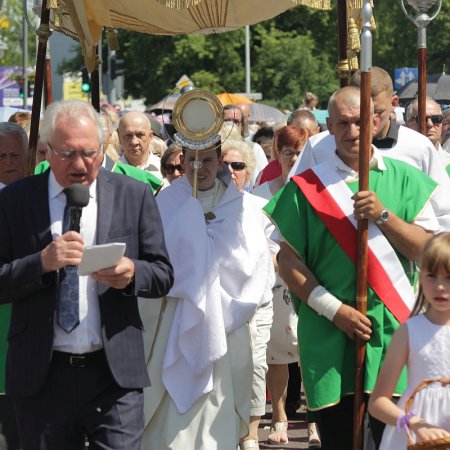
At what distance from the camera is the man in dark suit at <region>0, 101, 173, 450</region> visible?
16.1ft

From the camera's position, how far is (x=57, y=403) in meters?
4.96

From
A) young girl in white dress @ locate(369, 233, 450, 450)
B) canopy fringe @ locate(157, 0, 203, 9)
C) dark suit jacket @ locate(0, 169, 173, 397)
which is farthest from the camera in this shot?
canopy fringe @ locate(157, 0, 203, 9)

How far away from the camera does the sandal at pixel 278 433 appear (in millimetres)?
8531

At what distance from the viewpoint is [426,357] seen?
4.73 metres

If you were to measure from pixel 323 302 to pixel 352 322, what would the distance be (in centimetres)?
16

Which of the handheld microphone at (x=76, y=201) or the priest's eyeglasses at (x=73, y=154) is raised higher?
the priest's eyeglasses at (x=73, y=154)

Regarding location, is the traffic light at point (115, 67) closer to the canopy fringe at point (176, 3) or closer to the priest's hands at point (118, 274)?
the canopy fringe at point (176, 3)

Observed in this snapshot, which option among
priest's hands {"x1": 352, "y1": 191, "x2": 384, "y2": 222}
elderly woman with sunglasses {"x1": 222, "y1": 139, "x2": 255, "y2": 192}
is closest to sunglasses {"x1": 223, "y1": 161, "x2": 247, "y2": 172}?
elderly woman with sunglasses {"x1": 222, "y1": 139, "x2": 255, "y2": 192}

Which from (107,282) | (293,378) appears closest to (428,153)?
(107,282)

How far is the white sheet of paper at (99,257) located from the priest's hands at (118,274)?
4 centimetres

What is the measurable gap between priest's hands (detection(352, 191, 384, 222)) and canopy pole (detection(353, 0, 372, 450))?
0.05 metres

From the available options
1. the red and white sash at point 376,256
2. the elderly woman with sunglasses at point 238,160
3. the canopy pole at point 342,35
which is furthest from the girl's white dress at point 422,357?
the elderly woman with sunglasses at point 238,160

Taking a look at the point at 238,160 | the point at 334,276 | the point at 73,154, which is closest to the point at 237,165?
the point at 238,160

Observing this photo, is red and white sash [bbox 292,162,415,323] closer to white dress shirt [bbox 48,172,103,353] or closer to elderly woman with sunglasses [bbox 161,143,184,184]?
white dress shirt [bbox 48,172,103,353]
